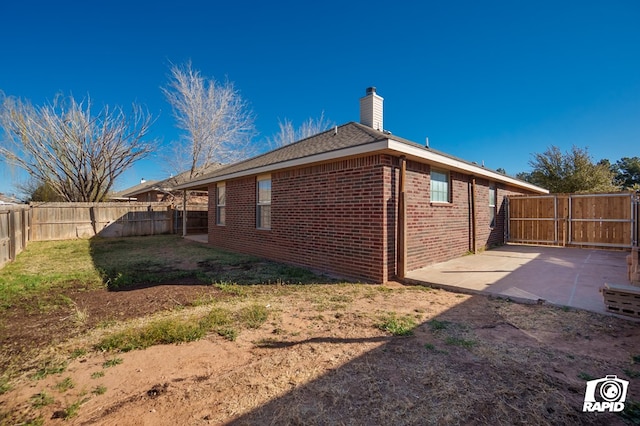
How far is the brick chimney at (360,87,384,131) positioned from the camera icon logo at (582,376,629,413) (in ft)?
27.0

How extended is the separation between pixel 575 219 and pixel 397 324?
11.6 meters

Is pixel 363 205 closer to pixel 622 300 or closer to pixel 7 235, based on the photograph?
pixel 622 300

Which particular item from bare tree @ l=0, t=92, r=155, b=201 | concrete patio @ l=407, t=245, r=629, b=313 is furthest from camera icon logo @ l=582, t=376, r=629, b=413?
bare tree @ l=0, t=92, r=155, b=201

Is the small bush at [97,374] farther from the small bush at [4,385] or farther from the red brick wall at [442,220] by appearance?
the red brick wall at [442,220]

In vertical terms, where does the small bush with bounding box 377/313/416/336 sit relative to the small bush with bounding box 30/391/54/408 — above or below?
above

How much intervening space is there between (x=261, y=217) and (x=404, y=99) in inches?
491

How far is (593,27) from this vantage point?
27.7ft

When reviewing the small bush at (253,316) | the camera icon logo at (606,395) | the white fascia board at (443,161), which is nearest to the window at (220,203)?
the small bush at (253,316)

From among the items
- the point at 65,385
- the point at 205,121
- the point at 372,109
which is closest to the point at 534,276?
the point at 372,109

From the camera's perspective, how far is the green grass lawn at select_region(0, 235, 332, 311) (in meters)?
5.92

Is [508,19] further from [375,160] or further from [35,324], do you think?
[35,324]

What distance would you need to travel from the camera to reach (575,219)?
1134 cm

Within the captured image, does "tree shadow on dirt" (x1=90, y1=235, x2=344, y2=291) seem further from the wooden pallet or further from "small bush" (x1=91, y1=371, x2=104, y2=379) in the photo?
the wooden pallet

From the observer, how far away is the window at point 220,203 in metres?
11.5
